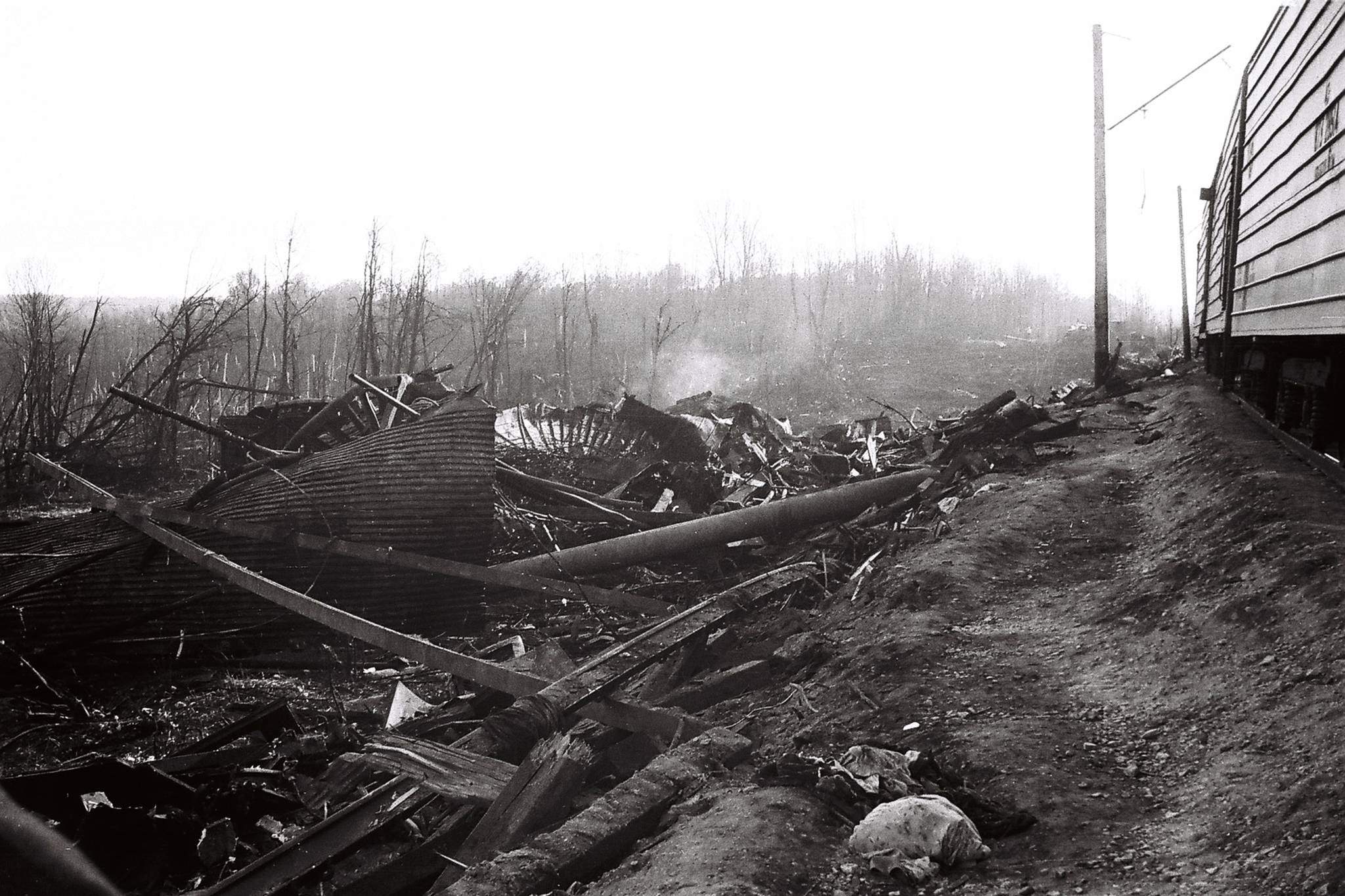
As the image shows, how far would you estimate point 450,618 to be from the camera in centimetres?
688

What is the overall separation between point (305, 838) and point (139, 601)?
3523 millimetres

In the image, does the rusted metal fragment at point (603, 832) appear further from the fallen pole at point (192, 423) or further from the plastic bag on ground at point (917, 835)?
the fallen pole at point (192, 423)

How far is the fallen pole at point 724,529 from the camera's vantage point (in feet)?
22.8

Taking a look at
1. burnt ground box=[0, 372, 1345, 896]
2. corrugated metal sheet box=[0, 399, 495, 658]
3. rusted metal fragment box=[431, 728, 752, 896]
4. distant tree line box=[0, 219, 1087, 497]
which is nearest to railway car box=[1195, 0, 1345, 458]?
burnt ground box=[0, 372, 1345, 896]

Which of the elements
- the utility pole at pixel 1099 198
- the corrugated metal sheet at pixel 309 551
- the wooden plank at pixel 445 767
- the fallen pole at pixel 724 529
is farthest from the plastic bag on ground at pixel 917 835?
the utility pole at pixel 1099 198

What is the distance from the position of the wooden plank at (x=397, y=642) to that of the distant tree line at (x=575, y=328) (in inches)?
758

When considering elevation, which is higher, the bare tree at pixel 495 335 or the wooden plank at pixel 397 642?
the bare tree at pixel 495 335

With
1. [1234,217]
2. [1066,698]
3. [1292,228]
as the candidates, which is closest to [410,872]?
[1066,698]

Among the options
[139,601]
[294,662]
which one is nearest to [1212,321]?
[294,662]

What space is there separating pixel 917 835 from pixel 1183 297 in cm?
2698

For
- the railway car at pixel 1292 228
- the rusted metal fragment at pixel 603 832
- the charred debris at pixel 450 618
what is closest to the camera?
the rusted metal fragment at pixel 603 832

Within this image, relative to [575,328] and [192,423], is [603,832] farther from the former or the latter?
[575,328]

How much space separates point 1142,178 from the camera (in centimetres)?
1972

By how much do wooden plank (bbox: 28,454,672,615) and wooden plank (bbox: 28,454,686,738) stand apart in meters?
0.08
